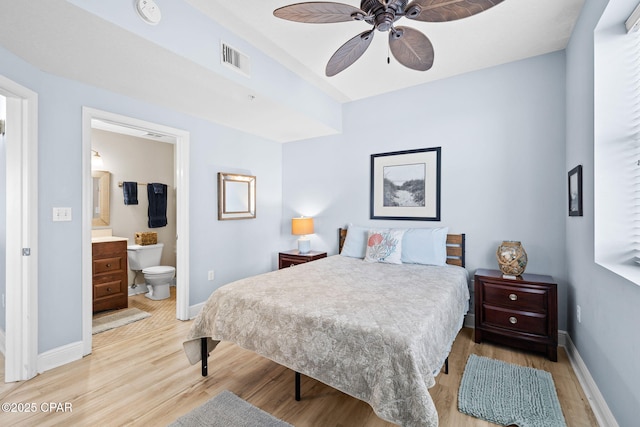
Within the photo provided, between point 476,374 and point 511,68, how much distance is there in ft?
9.29

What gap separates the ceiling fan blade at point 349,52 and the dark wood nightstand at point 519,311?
2184 mm

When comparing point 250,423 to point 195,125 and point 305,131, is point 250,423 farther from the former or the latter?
point 305,131

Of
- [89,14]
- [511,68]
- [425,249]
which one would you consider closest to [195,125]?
[89,14]

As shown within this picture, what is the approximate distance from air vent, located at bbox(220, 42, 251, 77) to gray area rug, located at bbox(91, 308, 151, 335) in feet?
9.46

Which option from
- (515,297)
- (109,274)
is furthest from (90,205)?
(515,297)

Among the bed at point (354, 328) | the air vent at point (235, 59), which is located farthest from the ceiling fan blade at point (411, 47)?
the bed at point (354, 328)

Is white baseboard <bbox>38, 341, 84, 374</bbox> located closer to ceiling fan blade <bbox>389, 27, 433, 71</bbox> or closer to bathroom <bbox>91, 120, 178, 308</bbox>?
bathroom <bbox>91, 120, 178, 308</bbox>

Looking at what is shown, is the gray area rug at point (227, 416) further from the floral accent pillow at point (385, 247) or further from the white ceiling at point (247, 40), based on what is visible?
the white ceiling at point (247, 40)

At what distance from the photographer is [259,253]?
4.25 meters

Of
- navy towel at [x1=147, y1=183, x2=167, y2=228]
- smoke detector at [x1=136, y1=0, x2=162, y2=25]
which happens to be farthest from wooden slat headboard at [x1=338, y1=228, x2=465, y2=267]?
navy towel at [x1=147, y1=183, x2=167, y2=228]

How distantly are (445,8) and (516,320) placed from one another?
246 centimetres

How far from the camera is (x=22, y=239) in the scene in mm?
2129

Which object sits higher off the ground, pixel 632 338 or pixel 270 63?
pixel 270 63

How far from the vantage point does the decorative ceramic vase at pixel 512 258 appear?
2.65 meters
